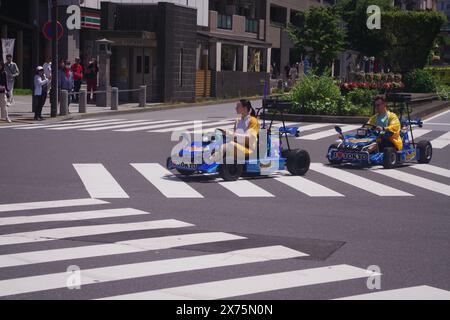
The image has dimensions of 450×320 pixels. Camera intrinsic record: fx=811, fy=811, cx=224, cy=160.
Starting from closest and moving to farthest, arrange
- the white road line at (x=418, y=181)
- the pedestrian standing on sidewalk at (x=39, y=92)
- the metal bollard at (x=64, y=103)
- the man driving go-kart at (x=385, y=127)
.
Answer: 1. the white road line at (x=418, y=181)
2. the man driving go-kart at (x=385, y=127)
3. the pedestrian standing on sidewalk at (x=39, y=92)
4. the metal bollard at (x=64, y=103)

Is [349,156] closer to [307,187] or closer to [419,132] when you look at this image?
[307,187]

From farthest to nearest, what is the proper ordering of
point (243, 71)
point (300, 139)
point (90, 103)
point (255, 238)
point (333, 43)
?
point (333, 43)
point (243, 71)
point (90, 103)
point (300, 139)
point (255, 238)

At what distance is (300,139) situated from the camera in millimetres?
A: 21609

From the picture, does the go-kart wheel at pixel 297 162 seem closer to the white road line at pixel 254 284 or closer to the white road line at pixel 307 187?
the white road line at pixel 307 187

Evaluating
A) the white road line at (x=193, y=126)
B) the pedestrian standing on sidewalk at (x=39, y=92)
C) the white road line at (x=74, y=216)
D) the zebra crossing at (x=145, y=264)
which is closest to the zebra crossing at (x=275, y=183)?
the white road line at (x=74, y=216)

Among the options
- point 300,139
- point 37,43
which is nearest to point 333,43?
point 37,43

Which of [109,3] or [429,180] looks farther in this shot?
[109,3]

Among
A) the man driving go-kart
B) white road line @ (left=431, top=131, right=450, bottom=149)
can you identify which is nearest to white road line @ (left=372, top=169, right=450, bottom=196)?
the man driving go-kart

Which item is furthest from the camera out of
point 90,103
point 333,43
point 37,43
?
point 333,43

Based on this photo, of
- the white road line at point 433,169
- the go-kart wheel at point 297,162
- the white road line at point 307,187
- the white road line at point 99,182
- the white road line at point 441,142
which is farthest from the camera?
the white road line at point 441,142

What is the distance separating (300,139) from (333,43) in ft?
116

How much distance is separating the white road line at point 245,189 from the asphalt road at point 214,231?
0.10 feet

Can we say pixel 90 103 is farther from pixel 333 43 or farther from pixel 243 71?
pixel 333 43

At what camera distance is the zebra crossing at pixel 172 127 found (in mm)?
22750
